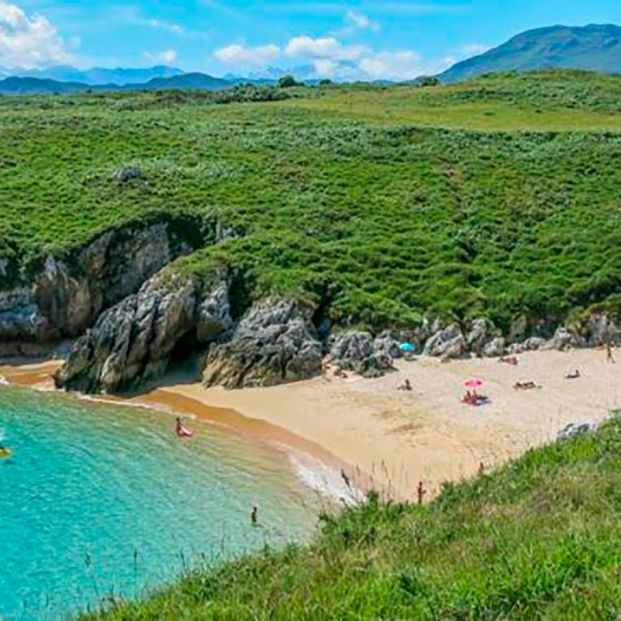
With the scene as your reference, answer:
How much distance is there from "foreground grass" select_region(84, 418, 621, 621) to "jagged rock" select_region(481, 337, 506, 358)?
25140 mm

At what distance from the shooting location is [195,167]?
6097 cm

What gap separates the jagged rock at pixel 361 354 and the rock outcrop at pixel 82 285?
12.9 m

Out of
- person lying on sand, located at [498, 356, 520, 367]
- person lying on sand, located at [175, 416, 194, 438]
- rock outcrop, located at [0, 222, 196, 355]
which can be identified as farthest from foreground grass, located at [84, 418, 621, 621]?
rock outcrop, located at [0, 222, 196, 355]

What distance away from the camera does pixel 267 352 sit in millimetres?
38906

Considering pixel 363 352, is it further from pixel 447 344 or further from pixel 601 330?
pixel 601 330

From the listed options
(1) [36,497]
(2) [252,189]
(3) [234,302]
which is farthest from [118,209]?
(1) [36,497]

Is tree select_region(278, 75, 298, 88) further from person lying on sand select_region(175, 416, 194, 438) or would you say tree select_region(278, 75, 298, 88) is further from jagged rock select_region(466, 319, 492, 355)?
person lying on sand select_region(175, 416, 194, 438)

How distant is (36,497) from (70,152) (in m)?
42.7

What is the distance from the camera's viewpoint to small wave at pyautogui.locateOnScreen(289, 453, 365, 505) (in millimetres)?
27547

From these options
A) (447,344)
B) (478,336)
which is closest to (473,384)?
(447,344)

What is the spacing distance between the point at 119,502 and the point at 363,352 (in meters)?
16.0

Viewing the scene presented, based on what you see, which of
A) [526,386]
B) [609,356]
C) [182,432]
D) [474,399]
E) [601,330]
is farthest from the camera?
[601,330]

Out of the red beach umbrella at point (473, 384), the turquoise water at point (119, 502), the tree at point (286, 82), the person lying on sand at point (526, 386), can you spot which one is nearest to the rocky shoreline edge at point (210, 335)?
the red beach umbrella at point (473, 384)

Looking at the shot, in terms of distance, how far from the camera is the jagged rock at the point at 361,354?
38750 millimetres
